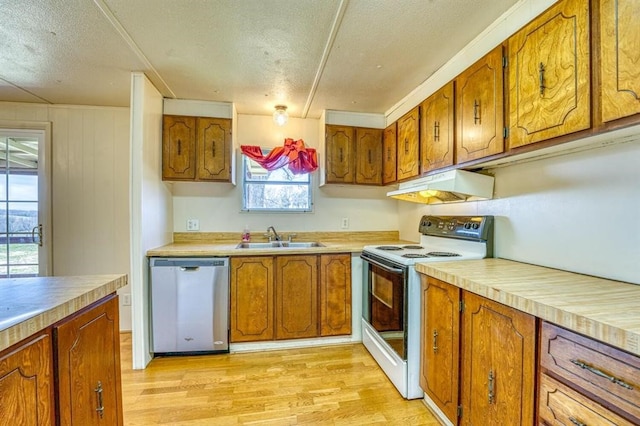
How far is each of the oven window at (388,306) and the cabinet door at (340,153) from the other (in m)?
1.01

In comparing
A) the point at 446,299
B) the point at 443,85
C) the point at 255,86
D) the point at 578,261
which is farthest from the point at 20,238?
the point at 578,261

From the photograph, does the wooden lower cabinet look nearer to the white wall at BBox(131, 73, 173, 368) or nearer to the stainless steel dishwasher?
the stainless steel dishwasher

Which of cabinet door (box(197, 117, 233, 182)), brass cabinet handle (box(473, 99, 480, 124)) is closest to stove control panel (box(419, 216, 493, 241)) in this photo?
brass cabinet handle (box(473, 99, 480, 124))

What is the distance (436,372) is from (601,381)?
934 millimetres

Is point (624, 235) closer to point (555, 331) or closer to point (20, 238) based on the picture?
point (555, 331)

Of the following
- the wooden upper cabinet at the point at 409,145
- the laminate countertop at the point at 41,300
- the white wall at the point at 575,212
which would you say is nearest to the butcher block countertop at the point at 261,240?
the wooden upper cabinet at the point at 409,145

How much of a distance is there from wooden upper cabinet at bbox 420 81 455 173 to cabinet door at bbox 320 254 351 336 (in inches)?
43.1

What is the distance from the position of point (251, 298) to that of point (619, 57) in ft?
8.43

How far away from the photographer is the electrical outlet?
3.01m

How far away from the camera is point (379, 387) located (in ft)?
6.60

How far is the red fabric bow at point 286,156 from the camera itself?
9.89 ft

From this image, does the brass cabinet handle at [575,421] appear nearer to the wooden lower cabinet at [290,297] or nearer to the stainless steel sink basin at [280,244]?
the wooden lower cabinet at [290,297]

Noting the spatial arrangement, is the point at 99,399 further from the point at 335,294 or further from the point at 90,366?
the point at 335,294

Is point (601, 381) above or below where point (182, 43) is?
below
